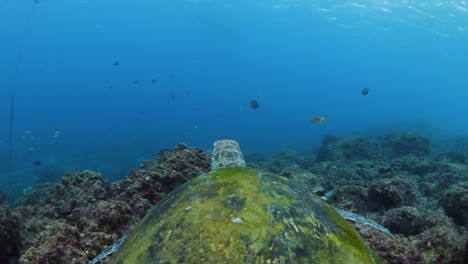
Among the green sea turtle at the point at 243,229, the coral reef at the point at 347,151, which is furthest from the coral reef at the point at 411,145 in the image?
the green sea turtle at the point at 243,229

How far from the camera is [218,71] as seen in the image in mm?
139750

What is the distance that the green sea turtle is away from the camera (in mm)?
1860

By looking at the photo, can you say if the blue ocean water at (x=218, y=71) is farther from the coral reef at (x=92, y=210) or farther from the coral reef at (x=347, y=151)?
the coral reef at (x=92, y=210)

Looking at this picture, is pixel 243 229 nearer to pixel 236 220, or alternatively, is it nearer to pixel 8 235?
pixel 236 220

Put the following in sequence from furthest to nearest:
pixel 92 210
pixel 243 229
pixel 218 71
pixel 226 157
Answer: pixel 218 71 → pixel 226 157 → pixel 92 210 → pixel 243 229

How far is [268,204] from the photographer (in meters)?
2.21

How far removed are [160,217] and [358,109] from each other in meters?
127

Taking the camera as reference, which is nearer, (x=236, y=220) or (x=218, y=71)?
(x=236, y=220)

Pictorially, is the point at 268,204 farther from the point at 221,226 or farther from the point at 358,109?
the point at 358,109

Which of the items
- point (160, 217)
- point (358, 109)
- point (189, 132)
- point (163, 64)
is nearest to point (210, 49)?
point (163, 64)

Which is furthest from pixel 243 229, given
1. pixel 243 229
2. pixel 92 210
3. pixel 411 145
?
pixel 411 145

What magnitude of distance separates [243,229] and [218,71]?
461ft

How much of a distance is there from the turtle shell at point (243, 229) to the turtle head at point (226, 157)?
5.78 ft

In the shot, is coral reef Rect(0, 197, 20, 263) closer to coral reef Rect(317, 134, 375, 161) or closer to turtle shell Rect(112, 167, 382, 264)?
turtle shell Rect(112, 167, 382, 264)
